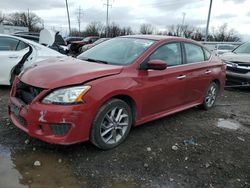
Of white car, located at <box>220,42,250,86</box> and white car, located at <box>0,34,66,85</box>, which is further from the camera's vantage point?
white car, located at <box>220,42,250,86</box>

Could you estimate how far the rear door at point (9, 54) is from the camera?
6.89 metres

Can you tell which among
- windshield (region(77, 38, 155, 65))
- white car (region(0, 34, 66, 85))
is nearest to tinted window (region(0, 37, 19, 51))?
white car (region(0, 34, 66, 85))

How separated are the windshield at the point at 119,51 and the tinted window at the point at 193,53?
0.96 meters

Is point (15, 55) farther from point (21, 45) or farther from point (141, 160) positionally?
point (141, 160)

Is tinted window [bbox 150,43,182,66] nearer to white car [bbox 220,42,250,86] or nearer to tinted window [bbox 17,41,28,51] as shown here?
tinted window [bbox 17,41,28,51]

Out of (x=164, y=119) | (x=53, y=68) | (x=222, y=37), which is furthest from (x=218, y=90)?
(x=222, y=37)

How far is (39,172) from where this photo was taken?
11.0 ft

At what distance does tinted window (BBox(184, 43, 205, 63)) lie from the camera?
17.7ft

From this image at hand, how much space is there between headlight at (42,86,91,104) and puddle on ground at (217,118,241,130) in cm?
300

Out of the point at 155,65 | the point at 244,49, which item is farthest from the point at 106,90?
the point at 244,49

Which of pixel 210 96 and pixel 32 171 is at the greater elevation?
pixel 210 96

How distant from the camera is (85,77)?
3.63 m

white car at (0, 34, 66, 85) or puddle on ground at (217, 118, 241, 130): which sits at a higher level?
white car at (0, 34, 66, 85)

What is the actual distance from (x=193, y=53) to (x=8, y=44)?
14.5 feet
